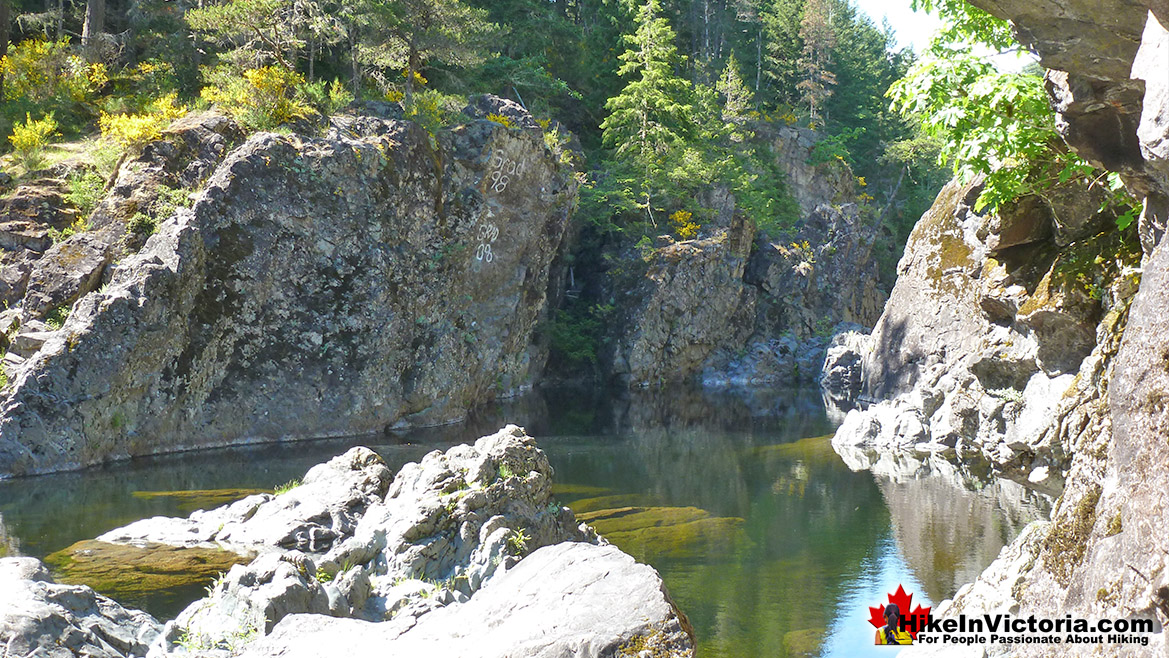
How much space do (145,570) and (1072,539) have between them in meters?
12.3

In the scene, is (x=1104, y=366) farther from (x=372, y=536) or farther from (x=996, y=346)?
(x=372, y=536)

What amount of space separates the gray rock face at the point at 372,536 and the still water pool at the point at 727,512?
5.91 ft

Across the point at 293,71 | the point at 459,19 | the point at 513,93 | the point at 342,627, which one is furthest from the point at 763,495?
the point at 513,93

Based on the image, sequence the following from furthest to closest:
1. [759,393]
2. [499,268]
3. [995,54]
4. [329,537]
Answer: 1. [759,393]
2. [499,268]
3. [329,537]
4. [995,54]

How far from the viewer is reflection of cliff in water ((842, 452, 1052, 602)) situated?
545 inches

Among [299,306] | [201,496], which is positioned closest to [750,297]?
[299,306]

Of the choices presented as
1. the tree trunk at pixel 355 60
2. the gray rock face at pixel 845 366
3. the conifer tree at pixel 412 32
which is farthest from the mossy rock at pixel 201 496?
the gray rock face at pixel 845 366

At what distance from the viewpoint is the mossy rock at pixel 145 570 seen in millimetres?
11938

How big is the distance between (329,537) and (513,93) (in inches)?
1236

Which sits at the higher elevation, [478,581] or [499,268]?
[499,268]

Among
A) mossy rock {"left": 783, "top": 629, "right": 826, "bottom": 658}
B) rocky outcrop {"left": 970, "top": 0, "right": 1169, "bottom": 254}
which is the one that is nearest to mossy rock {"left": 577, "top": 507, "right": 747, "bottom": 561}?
mossy rock {"left": 783, "top": 629, "right": 826, "bottom": 658}

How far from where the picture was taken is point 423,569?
12.0 m

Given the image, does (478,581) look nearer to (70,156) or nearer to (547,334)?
(70,156)

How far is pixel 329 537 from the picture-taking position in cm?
1414
